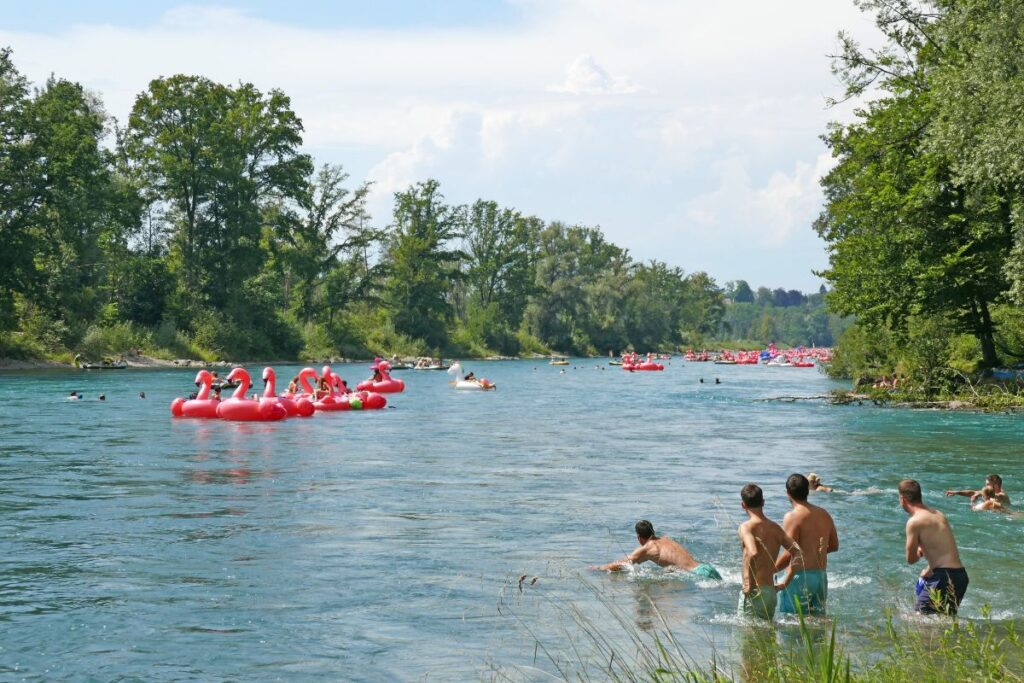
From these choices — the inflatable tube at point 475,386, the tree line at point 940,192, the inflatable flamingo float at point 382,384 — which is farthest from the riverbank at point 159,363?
the tree line at point 940,192

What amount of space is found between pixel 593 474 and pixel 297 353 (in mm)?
63902

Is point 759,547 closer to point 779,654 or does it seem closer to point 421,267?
point 779,654

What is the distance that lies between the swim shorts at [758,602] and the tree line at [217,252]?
56.6 metres

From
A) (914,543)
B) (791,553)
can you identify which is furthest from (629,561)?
(914,543)

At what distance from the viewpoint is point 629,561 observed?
1441cm

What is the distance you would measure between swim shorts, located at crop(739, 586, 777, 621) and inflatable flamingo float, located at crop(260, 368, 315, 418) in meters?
27.1

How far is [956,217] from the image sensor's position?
34781 mm

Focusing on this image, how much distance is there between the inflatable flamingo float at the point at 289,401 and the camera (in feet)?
121

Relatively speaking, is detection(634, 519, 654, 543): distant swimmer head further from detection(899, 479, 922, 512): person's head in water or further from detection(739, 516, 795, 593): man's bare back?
detection(899, 479, 922, 512): person's head in water

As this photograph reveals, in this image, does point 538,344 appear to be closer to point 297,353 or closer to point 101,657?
point 297,353

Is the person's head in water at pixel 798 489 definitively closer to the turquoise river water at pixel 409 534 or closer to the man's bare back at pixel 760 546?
the man's bare back at pixel 760 546

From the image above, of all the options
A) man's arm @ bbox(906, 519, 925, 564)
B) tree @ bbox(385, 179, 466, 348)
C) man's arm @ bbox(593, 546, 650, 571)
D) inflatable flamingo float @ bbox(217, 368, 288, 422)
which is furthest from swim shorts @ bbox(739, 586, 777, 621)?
tree @ bbox(385, 179, 466, 348)

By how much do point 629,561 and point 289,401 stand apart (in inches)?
986

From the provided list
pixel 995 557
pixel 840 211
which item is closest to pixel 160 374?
pixel 840 211
